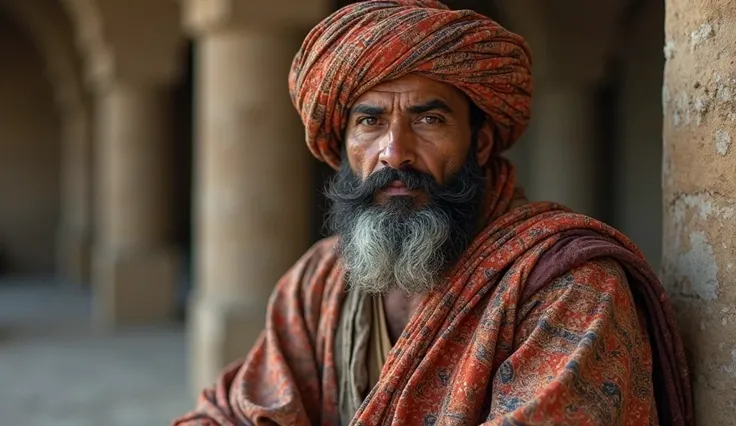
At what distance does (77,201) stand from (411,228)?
11486 mm

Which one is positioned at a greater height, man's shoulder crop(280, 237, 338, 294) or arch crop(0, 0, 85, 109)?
arch crop(0, 0, 85, 109)

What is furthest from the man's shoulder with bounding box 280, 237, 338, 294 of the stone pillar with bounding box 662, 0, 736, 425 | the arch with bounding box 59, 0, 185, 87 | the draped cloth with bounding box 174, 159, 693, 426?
the arch with bounding box 59, 0, 185, 87

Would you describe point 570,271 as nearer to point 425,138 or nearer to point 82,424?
point 425,138

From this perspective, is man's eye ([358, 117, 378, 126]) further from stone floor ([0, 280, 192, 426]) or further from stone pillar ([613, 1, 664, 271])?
stone pillar ([613, 1, 664, 271])

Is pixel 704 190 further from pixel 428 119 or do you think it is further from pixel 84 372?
pixel 84 372

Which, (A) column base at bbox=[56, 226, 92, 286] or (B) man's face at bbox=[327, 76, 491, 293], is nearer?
(B) man's face at bbox=[327, 76, 491, 293]

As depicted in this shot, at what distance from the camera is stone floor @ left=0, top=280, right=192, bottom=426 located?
18.2 feet

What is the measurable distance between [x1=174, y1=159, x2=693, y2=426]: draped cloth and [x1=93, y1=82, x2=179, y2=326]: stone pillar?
21.9ft

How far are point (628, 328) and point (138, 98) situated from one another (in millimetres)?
7420

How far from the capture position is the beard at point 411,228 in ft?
6.44

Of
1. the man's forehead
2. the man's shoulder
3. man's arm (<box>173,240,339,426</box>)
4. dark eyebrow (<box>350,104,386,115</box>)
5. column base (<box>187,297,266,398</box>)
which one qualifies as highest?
the man's forehead

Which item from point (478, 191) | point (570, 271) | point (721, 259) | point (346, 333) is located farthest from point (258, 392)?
point (721, 259)

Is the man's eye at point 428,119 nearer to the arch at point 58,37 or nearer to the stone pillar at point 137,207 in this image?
the stone pillar at point 137,207

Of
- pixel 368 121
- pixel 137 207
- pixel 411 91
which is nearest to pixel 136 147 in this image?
pixel 137 207
